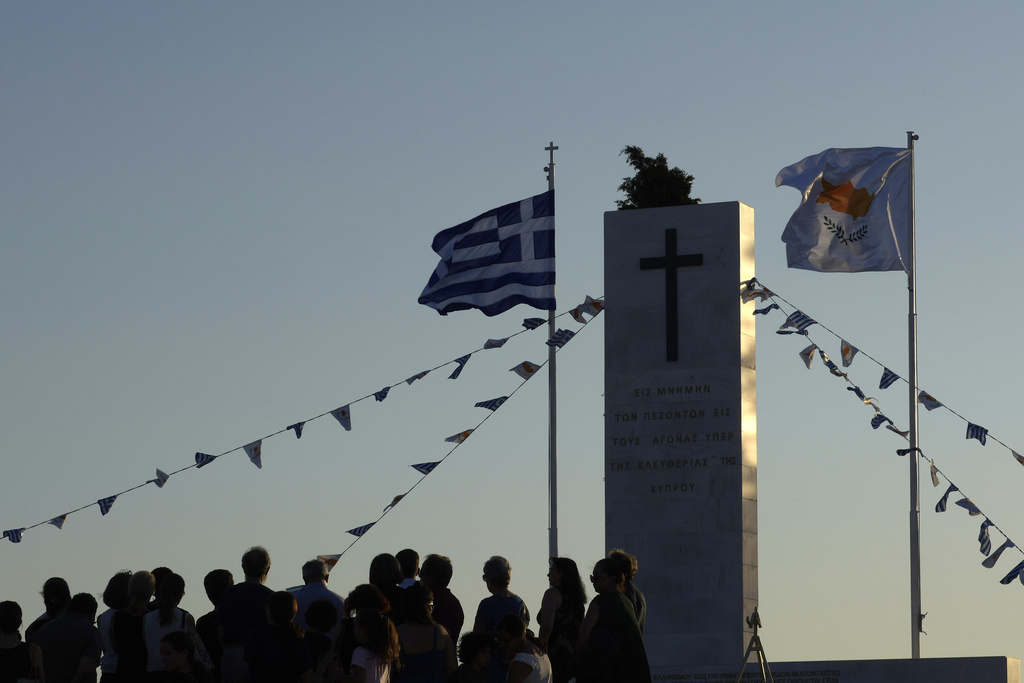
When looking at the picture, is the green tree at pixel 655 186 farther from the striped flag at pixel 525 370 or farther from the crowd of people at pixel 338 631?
the crowd of people at pixel 338 631

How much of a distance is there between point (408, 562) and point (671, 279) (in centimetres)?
1058

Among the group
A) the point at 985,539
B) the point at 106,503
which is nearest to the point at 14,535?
the point at 106,503

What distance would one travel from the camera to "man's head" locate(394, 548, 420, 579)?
11.4m

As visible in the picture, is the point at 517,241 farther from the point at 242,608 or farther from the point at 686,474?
the point at 242,608

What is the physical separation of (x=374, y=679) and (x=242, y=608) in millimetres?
1384

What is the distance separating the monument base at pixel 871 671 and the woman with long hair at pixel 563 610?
8.27m

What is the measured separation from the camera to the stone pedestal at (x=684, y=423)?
67.1ft

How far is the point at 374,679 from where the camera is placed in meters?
9.96

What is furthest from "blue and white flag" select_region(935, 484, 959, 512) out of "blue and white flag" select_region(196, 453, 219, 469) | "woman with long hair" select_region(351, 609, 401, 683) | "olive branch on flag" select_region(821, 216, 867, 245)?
"woman with long hair" select_region(351, 609, 401, 683)

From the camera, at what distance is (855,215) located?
867 inches

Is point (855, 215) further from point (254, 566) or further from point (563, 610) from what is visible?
point (254, 566)

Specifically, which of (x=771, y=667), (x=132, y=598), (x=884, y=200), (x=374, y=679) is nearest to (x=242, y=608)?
(x=132, y=598)

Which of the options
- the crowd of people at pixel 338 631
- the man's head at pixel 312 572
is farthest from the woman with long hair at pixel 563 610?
the man's head at pixel 312 572

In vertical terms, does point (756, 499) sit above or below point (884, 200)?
below
